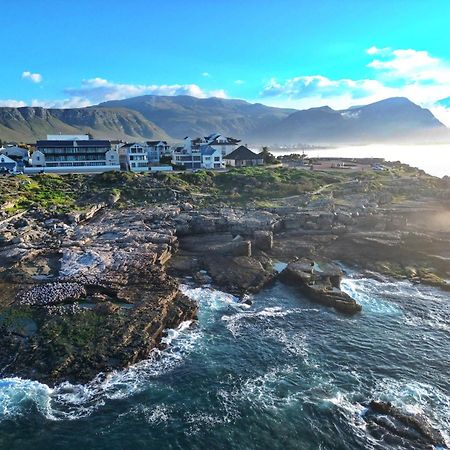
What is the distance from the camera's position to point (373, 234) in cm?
5847

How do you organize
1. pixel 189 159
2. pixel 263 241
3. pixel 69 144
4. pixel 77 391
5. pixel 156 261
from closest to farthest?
pixel 77 391 < pixel 156 261 < pixel 263 241 < pixel 69 144 < pixel 189 159

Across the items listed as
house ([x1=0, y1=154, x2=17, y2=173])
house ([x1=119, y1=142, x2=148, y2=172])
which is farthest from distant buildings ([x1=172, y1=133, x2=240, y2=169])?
house ([x1=0, y1=154, x2=17, y2=173])

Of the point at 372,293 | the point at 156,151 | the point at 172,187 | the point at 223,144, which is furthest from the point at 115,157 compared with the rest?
the point at 372,293

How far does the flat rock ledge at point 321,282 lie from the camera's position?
4116cm

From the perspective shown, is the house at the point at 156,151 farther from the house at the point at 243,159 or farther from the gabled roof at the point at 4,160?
the gabled roof at the point at 4,160

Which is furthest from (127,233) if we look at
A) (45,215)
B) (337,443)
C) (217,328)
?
(337,443)

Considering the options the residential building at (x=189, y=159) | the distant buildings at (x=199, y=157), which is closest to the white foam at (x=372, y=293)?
the distant buildings at (x=199, y=157)

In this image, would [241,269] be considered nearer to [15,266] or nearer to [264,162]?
[15,266]

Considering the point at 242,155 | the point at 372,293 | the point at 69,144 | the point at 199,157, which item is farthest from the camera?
the point at 242,155

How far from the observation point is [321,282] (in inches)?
1788

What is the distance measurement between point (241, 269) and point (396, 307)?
16.9 m

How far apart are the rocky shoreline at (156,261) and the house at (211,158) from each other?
37.7 meters

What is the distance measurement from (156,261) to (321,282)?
1880 centimetres

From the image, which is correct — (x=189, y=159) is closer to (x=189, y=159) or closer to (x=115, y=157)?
(x=189, y=159)
